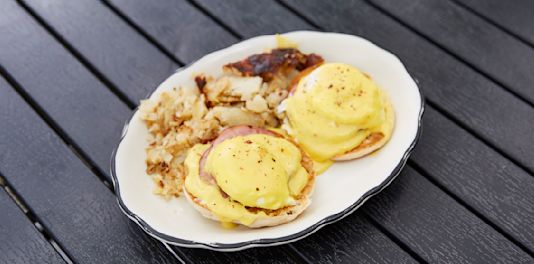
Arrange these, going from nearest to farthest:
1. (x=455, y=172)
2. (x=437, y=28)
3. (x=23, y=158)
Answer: (x=455, y=172)
(x=23, y=158)
(x=437, y=28)

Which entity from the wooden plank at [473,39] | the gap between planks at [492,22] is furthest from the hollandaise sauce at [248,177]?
the gap between planks at [492,22]

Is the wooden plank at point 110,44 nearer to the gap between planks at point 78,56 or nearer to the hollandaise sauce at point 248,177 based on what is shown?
the gap between planks at point 78,56

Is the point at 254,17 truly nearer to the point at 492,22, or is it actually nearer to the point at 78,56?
the point at 78,56

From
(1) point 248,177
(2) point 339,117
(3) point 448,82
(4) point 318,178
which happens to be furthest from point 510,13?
(1) point 248,177

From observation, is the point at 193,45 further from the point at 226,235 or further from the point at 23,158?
the point at 226,235

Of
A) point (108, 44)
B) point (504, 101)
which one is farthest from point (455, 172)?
point (108, 44)

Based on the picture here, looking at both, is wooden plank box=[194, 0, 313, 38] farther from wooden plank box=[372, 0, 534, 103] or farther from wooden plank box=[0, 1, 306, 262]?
wooden plank box=[0, 1, 306, 262]
